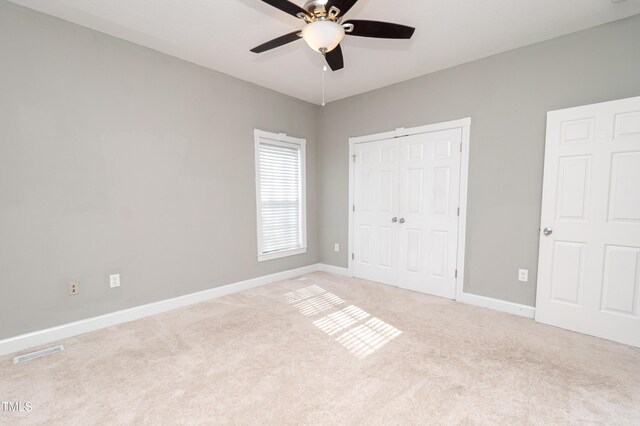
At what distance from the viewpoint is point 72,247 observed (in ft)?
8.37

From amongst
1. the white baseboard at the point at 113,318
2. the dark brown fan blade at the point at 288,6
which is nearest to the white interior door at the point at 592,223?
the dark brown fan blade at the point at 288,6

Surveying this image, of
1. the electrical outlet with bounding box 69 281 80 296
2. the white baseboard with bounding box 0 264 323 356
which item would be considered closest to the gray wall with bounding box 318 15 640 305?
the white baseboard with bounding box 0 264 323 356

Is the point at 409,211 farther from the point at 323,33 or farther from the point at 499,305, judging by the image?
the point at 323,33

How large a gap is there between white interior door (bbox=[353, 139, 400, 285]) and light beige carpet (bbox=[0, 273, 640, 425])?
3.85 ft

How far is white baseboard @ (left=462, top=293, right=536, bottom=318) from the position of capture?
2.95 meters

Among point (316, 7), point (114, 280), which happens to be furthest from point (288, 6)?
point (114, 280)

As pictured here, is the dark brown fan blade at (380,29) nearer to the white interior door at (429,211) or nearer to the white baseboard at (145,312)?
the white interior door at (429,211)

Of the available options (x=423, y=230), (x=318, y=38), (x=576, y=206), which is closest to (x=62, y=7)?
(x=318, y=38)

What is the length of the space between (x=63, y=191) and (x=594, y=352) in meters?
4.78

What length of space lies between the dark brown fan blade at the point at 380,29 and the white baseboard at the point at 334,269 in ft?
11.1

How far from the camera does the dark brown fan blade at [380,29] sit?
187 centimetres

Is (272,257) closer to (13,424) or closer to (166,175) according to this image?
(166,175)

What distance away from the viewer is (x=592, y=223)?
255cm

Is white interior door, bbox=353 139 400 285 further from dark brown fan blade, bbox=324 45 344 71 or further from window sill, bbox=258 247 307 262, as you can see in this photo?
dark brown fan blade, bbox=324 45 344 71
